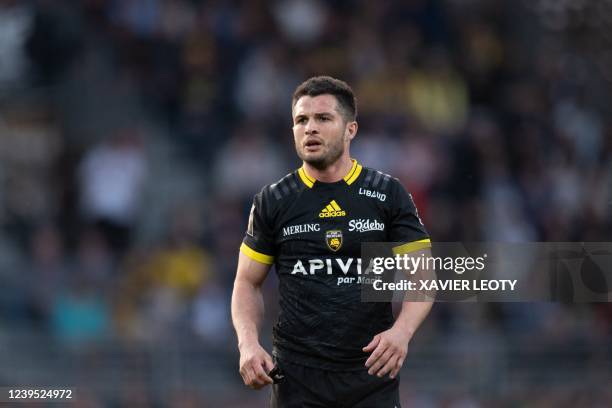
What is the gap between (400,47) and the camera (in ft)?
52.2

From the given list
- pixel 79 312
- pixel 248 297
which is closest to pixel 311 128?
pixel 248 297

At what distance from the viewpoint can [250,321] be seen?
261 inches

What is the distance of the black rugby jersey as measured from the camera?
654 centimetres

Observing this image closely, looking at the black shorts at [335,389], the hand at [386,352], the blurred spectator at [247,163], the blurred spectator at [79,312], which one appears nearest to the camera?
the hand at [386,352]

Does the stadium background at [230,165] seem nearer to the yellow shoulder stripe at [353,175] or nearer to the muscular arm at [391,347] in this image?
the yellow shoulder stripe at [353,175]

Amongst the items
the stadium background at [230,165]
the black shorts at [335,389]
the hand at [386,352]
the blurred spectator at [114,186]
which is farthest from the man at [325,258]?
the blurred spectator at [114,186]

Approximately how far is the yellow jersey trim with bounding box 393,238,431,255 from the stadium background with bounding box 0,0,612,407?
18.9 ft

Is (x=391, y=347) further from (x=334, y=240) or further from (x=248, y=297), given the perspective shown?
(x=248, y=297)

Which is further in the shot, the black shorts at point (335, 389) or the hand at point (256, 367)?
the black shorts at point (335, 389)

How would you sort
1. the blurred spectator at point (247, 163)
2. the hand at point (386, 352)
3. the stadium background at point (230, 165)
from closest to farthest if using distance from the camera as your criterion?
the hand at point (386, 352)
the stadium background at point (230, 165)
the blurred spectator at point (247, 163)

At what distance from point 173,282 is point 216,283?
1.80ft

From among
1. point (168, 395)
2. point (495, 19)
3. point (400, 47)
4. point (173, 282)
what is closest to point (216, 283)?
point (173, 282)

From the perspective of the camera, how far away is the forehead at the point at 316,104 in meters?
6.61

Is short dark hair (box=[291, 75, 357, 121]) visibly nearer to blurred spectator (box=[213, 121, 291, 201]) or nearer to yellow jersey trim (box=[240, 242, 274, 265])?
yellow jersey trim (box=[240, 242, 274, 265])
